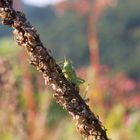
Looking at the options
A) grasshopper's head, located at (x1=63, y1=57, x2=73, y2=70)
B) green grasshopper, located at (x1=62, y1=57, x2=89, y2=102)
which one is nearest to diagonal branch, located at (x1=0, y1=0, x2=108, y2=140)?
green grasshopper, located at (x1=62, y1=57, x2=89, y2=102)

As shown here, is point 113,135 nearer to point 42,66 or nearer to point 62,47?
point 42,66

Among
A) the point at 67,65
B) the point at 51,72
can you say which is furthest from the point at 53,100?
the point at 51,72

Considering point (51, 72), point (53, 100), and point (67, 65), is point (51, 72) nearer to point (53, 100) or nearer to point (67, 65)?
point (67, 65)

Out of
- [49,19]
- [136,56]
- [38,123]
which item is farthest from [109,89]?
[49,19]

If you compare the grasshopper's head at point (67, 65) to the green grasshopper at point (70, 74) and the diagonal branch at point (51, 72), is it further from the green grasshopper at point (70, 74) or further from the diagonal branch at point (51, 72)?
the diagonal branch at point (51, 72)

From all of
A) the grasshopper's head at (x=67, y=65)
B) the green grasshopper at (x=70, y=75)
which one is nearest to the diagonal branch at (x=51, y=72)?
the green grasshopper at (x=70, y=75)
